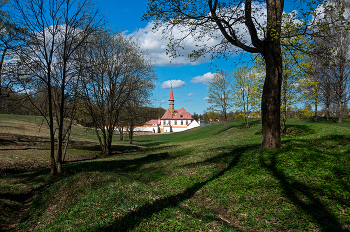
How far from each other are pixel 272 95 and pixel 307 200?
4387 millimetres

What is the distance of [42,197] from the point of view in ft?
21.0

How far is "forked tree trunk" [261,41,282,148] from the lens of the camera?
800 cm

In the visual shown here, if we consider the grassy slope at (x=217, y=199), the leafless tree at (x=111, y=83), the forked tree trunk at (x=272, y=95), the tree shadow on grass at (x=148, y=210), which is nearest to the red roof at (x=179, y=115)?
the leafless tree at (x=111, y=83)

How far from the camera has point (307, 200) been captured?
4773 millimetres

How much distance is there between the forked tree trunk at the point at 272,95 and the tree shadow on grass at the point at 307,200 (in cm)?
190

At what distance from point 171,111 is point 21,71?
99.0 meters

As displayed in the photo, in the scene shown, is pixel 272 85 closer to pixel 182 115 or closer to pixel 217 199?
pixel 217 199

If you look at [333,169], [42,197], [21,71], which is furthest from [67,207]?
[333,169]

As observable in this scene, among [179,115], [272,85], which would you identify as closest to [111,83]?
[272,85]

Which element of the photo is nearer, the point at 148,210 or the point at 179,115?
the point at 148,210

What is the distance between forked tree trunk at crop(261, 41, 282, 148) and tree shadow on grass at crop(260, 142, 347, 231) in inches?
74.7

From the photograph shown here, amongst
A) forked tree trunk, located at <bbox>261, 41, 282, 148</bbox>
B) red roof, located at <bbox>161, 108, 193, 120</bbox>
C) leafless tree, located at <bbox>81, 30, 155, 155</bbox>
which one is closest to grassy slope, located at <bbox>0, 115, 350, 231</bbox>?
forked tree trunk, located at <bbox>261, 41, 282, 148</bbox>

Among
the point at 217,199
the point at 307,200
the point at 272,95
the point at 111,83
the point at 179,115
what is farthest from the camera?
the point at 179,115

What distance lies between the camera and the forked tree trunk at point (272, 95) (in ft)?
26.2
